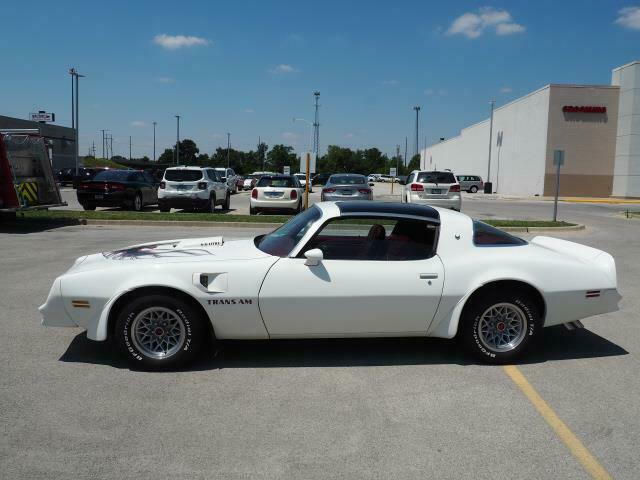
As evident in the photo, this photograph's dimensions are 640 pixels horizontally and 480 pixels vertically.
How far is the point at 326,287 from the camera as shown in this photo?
4.85m

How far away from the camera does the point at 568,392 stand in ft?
14.9

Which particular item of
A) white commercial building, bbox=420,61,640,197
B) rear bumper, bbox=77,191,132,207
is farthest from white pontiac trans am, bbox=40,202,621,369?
white commercial building, bbox=420,61,640,197

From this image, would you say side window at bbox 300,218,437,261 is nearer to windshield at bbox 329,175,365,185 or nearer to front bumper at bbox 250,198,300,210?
front bumper at bbox 250,198,300,210

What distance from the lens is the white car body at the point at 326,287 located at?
478 cm

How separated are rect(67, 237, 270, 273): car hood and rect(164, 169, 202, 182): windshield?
15.6 metres

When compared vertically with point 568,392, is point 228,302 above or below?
above

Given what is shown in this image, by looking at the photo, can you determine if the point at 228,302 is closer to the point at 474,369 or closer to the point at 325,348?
the point at 325,348

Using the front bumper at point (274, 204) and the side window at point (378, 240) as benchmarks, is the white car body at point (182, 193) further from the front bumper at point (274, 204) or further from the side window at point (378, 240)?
the side window at point (378, 240)

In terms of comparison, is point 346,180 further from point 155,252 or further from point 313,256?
point 313,256

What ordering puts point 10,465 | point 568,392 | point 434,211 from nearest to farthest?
point 10,465, point 568,392, point 434,211

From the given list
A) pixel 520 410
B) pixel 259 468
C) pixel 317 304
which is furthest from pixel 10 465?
pixel 520 410

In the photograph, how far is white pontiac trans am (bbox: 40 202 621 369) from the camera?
4.77 metres

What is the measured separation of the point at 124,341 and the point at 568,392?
3435 millimetres

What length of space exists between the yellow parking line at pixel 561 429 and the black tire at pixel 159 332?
8.32 feet
